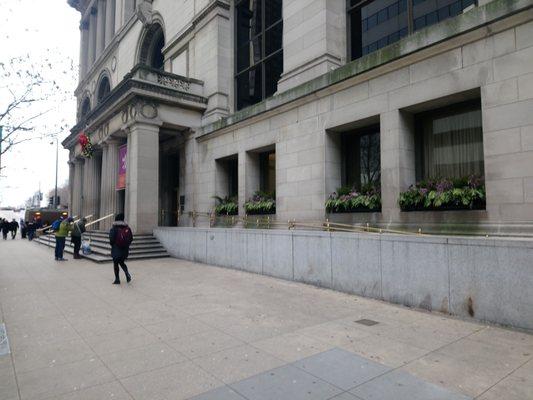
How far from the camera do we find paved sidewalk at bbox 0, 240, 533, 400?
408 centimetres

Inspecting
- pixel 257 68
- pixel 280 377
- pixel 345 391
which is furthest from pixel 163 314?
pixel 257 68

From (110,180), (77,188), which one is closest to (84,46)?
(77,188)

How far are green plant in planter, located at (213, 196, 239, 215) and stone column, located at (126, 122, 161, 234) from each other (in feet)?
11.0

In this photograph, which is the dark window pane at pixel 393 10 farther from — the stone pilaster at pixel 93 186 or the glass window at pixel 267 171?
the stone pilaster at pixel 93 186

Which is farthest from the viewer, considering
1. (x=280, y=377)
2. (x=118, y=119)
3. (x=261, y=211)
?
(x=118, y=119)

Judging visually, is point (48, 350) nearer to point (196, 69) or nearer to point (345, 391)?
point (345, 391)

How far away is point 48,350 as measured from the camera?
5336 millimetres

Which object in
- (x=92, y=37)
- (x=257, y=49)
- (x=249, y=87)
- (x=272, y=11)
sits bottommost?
(x=249, y=87)

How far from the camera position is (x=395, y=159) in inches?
433

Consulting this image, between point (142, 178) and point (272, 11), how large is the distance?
1077cm

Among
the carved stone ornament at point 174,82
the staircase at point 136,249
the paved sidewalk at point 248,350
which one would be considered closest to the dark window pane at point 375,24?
the carved stone ornament at point 174,82

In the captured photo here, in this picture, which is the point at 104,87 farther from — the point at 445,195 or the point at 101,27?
the point at 445,195

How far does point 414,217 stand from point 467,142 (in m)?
2.45

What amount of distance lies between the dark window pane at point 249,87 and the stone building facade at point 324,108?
0.30 ft
